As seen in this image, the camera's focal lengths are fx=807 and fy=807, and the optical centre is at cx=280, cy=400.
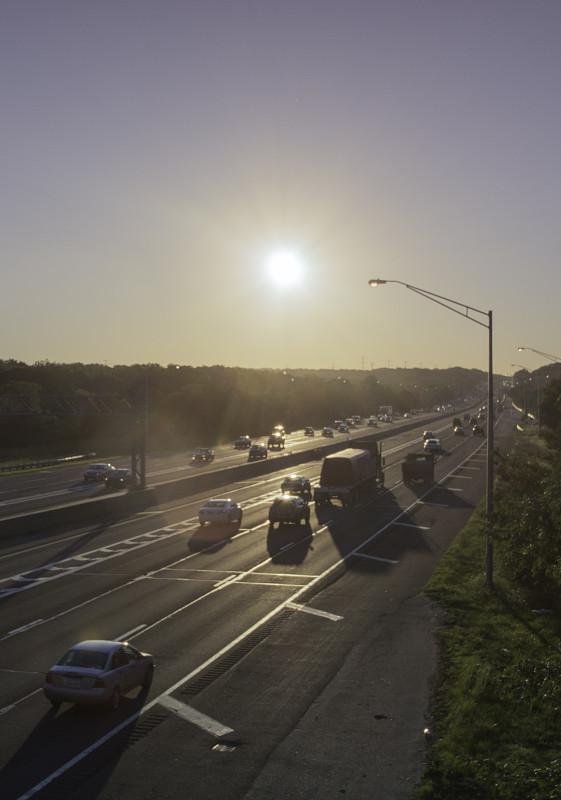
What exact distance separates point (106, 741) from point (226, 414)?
125 meters

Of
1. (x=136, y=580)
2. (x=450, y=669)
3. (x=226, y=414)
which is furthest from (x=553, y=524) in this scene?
(x=226, y=414)

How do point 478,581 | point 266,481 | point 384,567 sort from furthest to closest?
point 266,481 < point 384,567 < point 478,581

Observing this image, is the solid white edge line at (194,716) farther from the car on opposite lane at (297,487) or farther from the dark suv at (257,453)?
the dark suv at (257,453)

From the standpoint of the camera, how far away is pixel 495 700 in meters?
15.1

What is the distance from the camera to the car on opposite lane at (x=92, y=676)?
568 inches

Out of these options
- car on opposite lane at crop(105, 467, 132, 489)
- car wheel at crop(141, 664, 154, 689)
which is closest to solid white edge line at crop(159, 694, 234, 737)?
car wheel at crop(141, 664, 154, 689)

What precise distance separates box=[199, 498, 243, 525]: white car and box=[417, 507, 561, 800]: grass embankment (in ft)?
52.5

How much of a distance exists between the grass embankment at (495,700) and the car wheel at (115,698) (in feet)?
18.9

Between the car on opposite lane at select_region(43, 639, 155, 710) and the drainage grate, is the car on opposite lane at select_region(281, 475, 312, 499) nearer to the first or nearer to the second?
the drainage grate

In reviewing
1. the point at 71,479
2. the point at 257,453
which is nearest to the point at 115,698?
the point at 71,479

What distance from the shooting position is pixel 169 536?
122ft

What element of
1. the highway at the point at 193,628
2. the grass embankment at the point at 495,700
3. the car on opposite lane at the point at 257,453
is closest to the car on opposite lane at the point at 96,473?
the car on opposite lane at the point at 257,453

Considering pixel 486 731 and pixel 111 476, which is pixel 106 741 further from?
pixel 111 476

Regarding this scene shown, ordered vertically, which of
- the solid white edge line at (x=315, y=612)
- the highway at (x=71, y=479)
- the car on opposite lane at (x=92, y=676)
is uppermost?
the car on opposite lane at (x=92, y=676)
